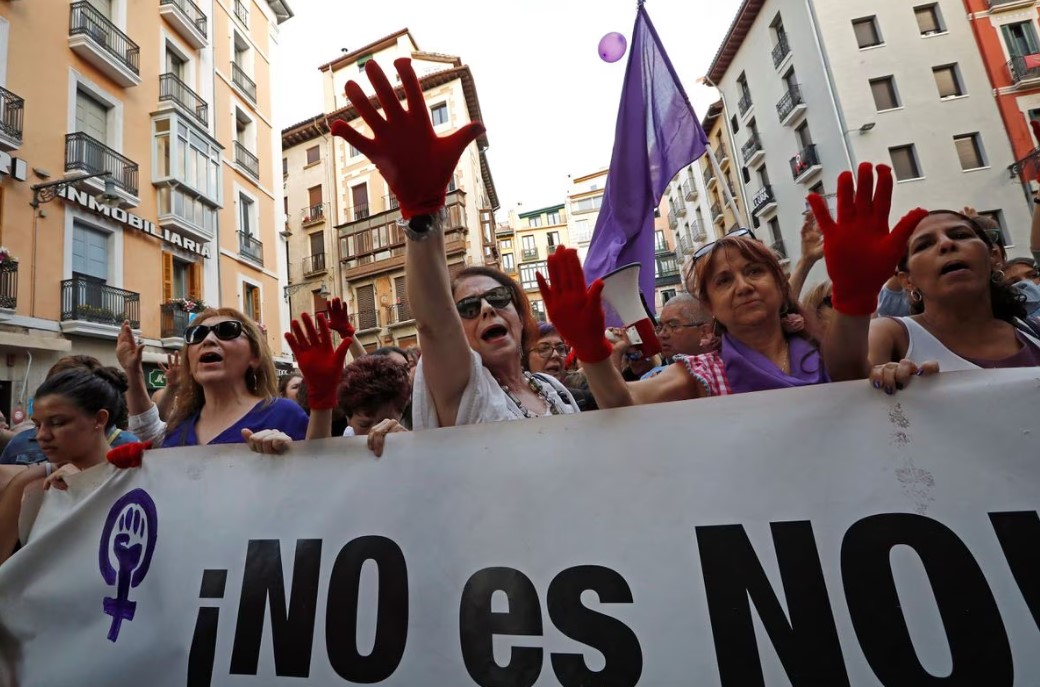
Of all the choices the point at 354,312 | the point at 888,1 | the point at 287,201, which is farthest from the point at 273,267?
the point at 888,1

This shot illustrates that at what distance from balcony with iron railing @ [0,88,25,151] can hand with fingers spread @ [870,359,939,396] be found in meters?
14.4

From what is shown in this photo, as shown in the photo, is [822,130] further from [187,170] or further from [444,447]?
[444,447]

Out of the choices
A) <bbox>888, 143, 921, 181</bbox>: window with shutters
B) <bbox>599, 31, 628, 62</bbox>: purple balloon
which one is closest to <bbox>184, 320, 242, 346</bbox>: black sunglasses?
<bbox>599, 31, 628, 62</bbox>: purple balloon

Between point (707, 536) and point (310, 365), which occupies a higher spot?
point (310, 365)

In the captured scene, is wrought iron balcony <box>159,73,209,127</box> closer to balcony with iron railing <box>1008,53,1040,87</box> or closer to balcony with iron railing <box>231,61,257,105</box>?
balcony with iron railing <box>231,61,257,105</box>

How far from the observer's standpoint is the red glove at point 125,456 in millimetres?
1896

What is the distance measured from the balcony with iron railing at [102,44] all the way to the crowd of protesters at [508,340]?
1430 cm

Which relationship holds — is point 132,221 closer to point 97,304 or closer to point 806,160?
point 97,304

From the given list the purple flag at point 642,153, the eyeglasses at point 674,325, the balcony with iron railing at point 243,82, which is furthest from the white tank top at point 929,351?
the balcony with iron railing at point 243,82

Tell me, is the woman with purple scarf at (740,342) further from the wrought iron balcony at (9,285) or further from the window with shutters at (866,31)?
the window with shutters at (866,31)

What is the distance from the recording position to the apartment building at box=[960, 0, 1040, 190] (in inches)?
747

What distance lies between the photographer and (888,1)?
67.5 ft

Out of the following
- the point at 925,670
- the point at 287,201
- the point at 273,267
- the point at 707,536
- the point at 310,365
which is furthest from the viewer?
the point at 287,201

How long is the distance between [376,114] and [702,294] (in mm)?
1248
